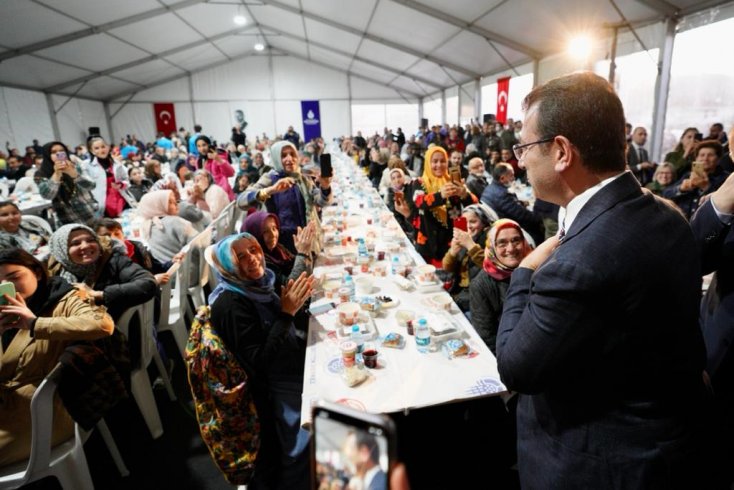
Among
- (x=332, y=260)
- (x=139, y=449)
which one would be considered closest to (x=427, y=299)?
(x=332, y=260)

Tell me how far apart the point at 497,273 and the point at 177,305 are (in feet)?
9.66

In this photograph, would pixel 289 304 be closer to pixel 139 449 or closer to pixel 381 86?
pixel 139 449

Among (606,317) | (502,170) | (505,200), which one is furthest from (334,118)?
(606,317)

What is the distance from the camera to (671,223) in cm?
87

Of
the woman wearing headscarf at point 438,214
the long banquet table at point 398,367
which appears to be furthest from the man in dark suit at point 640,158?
the long banquet table at point 398,367

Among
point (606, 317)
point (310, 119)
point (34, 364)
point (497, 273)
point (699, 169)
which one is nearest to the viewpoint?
point (606, 317)

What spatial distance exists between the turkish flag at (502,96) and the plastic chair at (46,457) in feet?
44.1

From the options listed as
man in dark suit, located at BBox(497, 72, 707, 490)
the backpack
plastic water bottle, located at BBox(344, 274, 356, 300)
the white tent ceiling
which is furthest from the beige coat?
the white tent ceiling

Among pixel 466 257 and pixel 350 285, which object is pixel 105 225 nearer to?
pixel 350 285

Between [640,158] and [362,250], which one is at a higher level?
[640,158]

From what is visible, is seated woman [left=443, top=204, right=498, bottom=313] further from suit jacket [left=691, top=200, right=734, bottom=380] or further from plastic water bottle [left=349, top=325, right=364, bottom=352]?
suit jacket [left=691, top=200, right=734, bottom=380]

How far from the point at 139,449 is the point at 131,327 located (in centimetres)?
88

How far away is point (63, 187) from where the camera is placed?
408 centimetres

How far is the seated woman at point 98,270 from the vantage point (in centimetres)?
238
